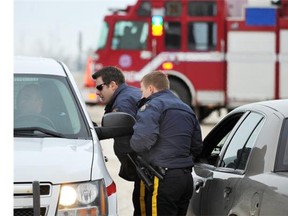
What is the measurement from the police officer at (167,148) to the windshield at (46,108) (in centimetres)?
58

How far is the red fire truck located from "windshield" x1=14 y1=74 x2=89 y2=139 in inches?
632

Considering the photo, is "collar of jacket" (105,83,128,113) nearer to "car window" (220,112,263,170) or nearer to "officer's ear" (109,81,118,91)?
"officer's ear" (109,81,118,91)

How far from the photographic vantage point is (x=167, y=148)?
22.1 feet

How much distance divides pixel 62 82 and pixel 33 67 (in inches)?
12.4

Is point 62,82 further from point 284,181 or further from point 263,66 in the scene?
point 263,66

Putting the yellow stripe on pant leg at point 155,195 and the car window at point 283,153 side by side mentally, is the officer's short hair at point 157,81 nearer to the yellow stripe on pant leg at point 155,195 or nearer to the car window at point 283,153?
the yellow stripe on pant leg at point 155,195

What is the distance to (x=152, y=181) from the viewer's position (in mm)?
6789

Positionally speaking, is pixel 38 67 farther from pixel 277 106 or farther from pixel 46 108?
pixel 277 106

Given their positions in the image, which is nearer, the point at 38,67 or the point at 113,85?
the point at 38,67

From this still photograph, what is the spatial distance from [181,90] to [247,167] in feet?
56.0

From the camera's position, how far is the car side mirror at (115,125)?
621cm

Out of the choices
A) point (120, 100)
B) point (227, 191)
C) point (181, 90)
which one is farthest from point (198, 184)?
point (181, 90)

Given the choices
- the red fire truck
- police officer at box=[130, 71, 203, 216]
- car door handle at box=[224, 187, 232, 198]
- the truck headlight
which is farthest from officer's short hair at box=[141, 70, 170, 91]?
the red fire truck

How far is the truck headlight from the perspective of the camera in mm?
5188
